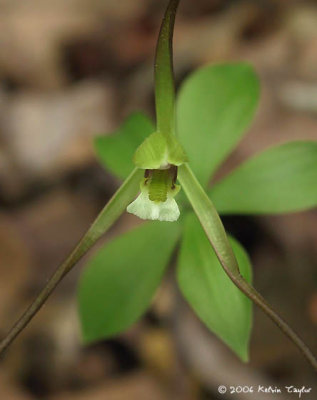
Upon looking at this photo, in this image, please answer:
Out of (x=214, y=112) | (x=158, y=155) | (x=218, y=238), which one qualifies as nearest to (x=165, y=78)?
(x=158, y=155)

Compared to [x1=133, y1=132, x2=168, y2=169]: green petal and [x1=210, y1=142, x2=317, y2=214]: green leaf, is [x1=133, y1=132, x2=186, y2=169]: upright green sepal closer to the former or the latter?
[x1=133, y1=132, x2=168, y2=169]: green petal

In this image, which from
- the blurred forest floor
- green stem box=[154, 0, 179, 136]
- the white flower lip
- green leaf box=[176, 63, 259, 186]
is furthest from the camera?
the blurred forest floor

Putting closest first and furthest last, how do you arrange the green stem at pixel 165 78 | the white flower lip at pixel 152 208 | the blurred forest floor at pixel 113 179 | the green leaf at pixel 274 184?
the green stem at pixel 165 78 → the white flower lip at pixel 152 208 → the green leaf at pixel 274 184 → the blurred forest floor at pixel 113 179

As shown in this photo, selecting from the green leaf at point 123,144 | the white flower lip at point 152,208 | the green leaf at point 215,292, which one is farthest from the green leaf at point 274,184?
the white flower lip at point 152,208

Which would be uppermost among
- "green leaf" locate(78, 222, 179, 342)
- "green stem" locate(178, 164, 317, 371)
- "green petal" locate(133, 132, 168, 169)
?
"green petal" locate(133, 132, 168, 169)

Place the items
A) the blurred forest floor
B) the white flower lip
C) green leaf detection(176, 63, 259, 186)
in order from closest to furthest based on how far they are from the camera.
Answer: the white flower lip
green leaf detection(176, 63, 259, 186)
the blurred forest floor

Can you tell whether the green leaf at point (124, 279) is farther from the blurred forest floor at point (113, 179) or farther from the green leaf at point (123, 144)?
the blurred forest floor at point (113, 179)

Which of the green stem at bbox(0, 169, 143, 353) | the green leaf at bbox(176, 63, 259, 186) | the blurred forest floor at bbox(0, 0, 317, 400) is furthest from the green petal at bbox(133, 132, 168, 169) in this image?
the blurred forest floor at bbox(0, 0, 317, 400)
